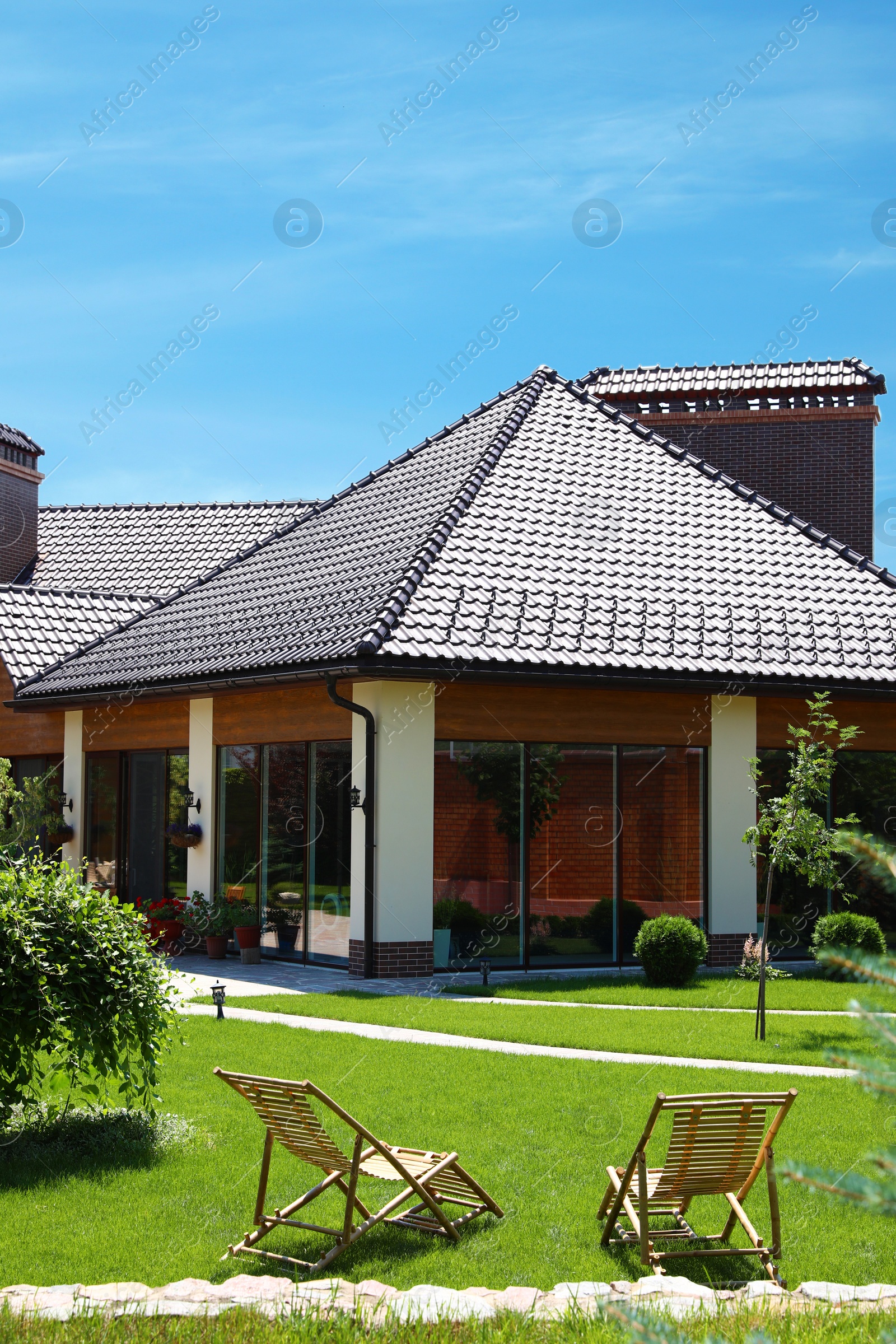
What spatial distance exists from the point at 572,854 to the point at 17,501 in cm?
1894

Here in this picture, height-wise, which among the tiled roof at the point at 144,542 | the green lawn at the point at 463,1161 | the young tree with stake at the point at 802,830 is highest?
the tiled roof at the point at 144,542

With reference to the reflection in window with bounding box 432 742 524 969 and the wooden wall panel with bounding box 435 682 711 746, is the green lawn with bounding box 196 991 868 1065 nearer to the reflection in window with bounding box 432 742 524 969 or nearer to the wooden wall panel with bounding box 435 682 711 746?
the reflection in window with bounding box 432 742 524 969

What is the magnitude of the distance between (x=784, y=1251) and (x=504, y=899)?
10281 millimetres

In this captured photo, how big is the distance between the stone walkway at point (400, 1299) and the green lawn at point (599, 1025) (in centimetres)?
535

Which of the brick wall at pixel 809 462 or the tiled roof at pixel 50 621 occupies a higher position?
the brick wall at pixel 809 462

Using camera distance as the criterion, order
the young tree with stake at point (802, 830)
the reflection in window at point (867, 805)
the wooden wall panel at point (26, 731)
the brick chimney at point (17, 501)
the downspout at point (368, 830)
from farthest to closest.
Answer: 1. the brick chimney at point (17, 501)
2. the wooden wall panel at point (26, 731)
3. the reflection in window at point (867, 805)
4. the downspout at point (368, 830)
5. the young tree with stake at point (802, 830)

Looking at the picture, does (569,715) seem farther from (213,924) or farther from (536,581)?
(213,924)

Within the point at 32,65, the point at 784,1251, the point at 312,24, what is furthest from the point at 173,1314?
the point at 312,24

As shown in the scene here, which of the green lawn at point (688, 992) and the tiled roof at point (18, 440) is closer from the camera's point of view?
the green lawn at point (688, 992)

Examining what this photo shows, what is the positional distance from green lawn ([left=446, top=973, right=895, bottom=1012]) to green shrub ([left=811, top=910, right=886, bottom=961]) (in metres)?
0.63

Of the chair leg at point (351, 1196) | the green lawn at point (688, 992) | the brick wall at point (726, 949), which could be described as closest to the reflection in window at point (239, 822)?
the green lawn at point (688, 992)

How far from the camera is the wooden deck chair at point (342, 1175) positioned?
6074 mm

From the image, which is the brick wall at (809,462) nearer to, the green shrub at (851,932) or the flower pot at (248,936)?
the green shrub at (851,932)

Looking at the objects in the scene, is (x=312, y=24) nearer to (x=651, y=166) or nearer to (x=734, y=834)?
(x=651, y=166)
